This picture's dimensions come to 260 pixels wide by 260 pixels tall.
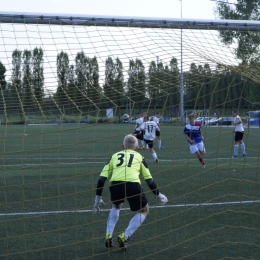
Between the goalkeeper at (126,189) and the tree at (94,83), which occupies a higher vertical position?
the tree at (94,83)

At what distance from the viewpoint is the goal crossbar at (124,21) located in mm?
5609

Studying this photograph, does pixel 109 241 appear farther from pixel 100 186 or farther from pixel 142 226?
pixel 142 226

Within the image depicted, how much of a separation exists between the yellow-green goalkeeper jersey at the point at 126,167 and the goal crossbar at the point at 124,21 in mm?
1662

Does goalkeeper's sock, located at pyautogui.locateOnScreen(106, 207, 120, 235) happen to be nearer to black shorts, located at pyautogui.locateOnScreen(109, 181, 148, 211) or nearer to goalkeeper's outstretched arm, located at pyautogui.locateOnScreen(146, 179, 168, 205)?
black shorts, located at pyautogui.locateOnScreen(109, 181, 148, 211)

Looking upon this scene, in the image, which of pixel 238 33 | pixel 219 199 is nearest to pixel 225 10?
pixel 219 199

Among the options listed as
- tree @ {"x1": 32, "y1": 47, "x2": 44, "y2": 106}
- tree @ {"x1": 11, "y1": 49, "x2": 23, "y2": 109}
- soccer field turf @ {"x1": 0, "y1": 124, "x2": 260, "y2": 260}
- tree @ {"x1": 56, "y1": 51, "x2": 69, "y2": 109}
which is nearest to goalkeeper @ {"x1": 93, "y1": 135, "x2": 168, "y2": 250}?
soccer field turf @ {"x1": 0, "y1": 124, "x2": 260, "y2": 260}

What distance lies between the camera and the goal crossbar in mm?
5609

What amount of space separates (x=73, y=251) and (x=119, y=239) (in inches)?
23.2

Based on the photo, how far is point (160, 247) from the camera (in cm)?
625

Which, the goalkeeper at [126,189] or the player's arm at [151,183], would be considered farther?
the player's arm at [151,183]

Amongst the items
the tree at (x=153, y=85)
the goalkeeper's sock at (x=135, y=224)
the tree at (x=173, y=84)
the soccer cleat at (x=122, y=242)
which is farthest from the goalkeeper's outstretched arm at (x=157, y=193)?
the tree at (x=153, y=85)

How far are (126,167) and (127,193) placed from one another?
33 centimetres

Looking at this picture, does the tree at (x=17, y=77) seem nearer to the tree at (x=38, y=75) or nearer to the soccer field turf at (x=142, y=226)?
the tree at (x=38, y=75)

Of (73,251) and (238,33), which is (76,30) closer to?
(238,33)
